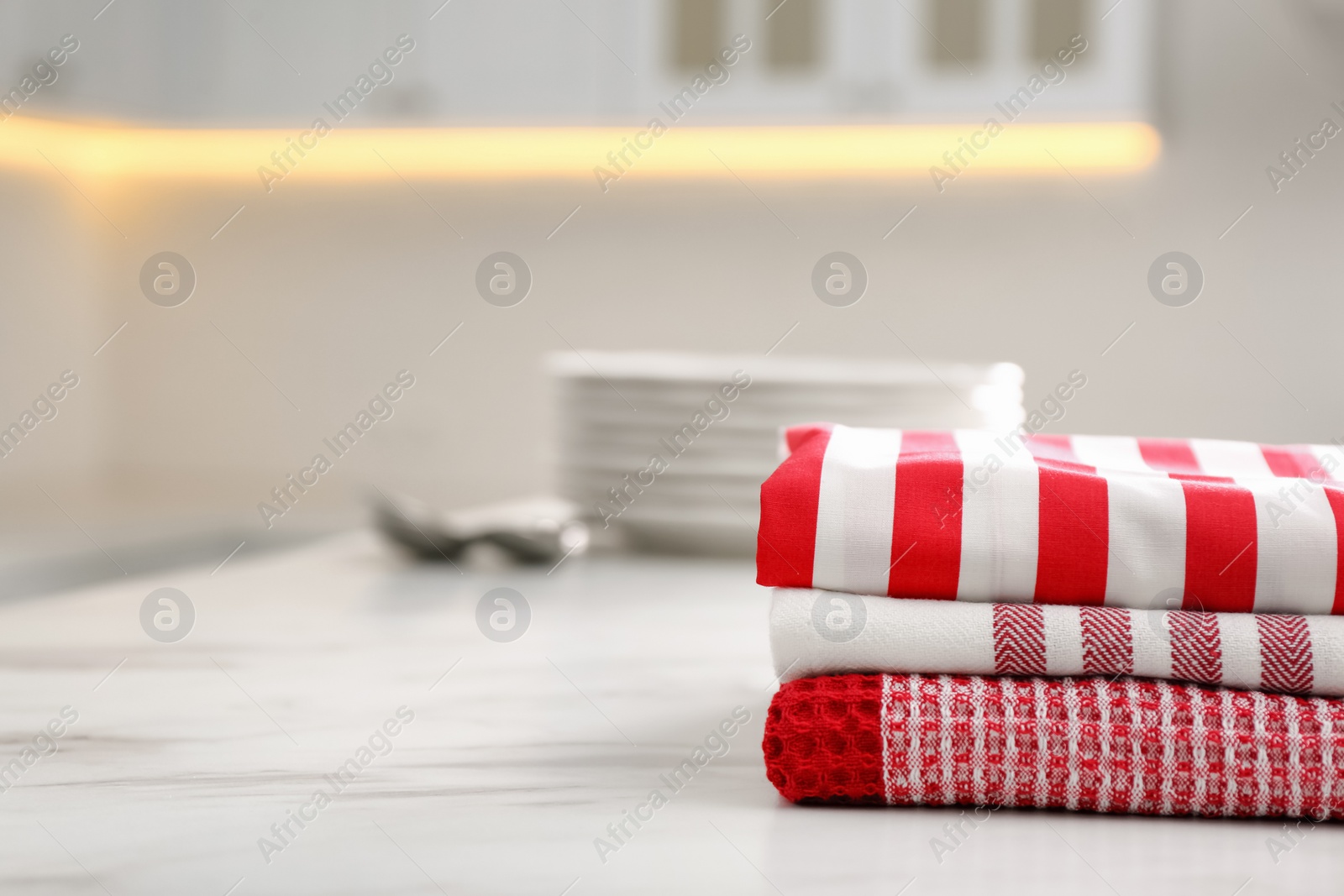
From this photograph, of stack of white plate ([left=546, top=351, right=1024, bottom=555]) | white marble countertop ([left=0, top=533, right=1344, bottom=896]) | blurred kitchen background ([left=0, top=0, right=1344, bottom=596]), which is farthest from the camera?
blurred kitchen background ([left=0, top=0, right=1344, bottom=596])

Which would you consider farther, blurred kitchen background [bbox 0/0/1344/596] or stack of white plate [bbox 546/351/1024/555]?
blurred kitchen background [bbox 0/0/1344/596]

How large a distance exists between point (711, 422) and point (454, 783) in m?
0.58

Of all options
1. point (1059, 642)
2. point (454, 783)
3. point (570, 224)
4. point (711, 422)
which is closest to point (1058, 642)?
point (1059, 642)

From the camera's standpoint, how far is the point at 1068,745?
0.48 meters

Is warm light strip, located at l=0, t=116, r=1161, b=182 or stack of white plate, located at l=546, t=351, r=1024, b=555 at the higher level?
warm light strip, located at l=0, t=116, r=1161, b=182

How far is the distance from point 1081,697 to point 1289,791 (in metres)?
0.09

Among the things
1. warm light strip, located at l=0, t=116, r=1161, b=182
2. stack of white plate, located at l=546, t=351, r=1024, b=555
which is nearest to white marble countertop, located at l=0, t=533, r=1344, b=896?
stack of white plate, located at l=546, t=351, r=1024, b=555

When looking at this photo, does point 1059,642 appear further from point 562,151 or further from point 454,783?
point 562,151

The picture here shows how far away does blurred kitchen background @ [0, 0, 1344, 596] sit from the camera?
1.66 m

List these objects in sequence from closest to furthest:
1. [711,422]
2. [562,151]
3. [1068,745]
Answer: [1068,745], [711,422], [562,151]

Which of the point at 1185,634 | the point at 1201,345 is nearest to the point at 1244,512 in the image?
the point at 1185,634

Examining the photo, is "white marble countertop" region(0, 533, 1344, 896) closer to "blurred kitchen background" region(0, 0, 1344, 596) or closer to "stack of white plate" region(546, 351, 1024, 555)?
"stack of white plate" region(546, 351, 1024, 555)

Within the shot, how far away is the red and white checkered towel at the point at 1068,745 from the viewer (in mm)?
468

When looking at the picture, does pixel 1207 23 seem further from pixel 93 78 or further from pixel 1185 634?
pixel 93 78
